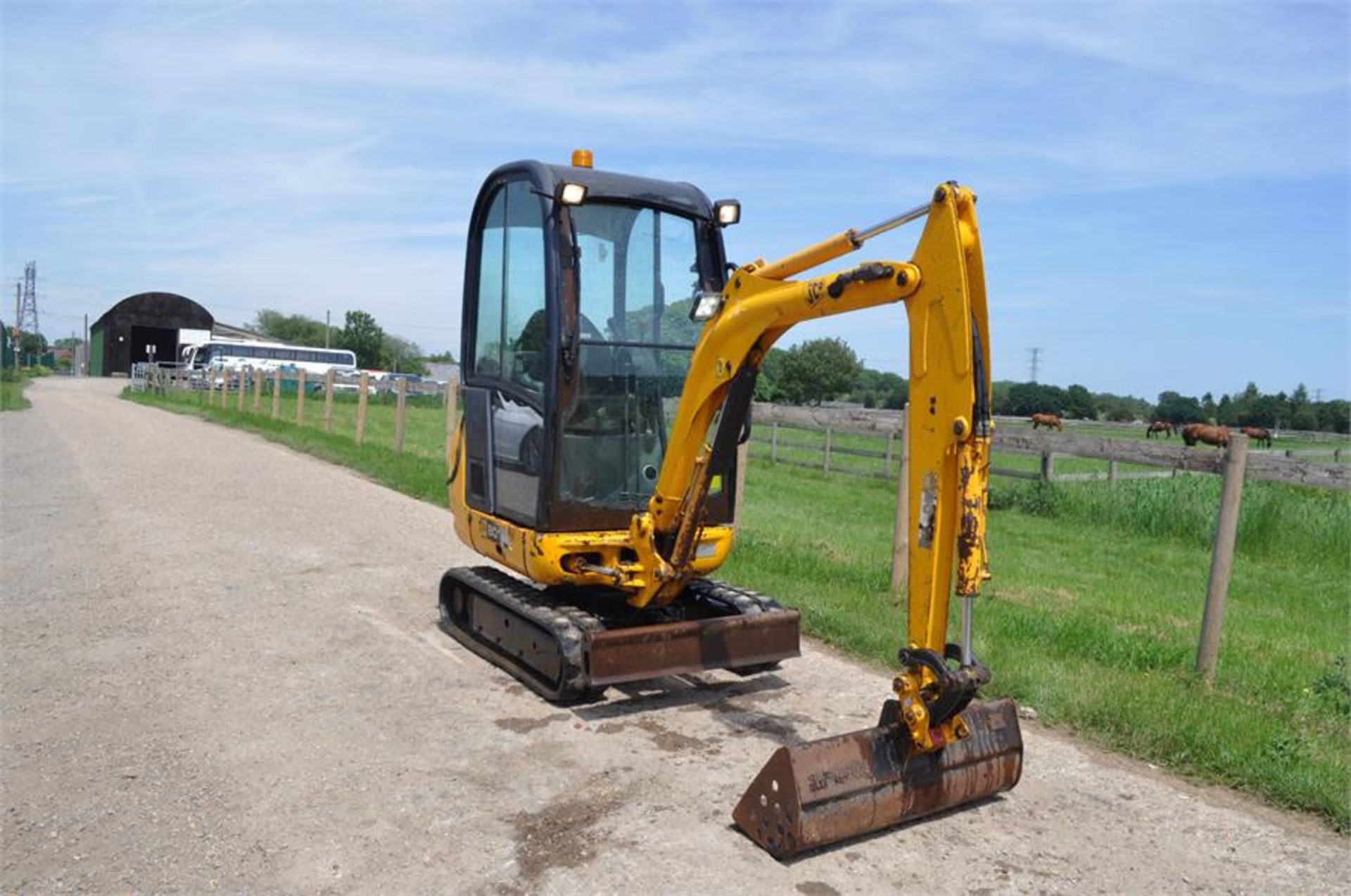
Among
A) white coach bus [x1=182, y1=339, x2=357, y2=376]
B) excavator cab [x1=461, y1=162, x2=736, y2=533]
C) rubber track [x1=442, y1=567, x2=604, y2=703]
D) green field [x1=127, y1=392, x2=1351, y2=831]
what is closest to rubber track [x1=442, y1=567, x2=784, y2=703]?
rubber track [x1=442, y1=567, x2=604, y2=703]

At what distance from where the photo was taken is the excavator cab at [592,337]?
5961 mm

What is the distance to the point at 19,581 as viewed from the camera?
8078 millimetres

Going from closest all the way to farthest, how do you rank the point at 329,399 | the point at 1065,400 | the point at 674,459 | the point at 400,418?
the point at 674,459
the point at 400,418
the point at 329,399
the point at 1065,400

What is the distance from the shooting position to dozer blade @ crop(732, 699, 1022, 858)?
13.8 feet

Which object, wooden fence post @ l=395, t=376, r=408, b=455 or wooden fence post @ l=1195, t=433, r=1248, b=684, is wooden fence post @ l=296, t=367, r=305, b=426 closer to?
wooden fence post @ l=395, t=376, r=408, b=455

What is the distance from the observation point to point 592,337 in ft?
20.0

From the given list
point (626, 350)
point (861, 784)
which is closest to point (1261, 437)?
point (626, 350)

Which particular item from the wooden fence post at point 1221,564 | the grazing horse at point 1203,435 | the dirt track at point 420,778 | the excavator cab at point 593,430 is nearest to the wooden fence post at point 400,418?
the dirt track at point 420,778

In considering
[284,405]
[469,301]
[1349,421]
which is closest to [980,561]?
[469,301]

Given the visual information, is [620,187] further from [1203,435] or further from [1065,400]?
[1065,400]

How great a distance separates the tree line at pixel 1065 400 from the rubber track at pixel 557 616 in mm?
32658

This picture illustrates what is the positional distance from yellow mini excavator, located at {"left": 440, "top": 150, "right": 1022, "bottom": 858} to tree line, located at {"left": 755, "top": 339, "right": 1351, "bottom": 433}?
32893mm

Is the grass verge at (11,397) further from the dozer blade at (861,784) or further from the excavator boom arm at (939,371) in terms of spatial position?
the dozer blade at (861,784)

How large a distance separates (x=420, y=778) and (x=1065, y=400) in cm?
4449
